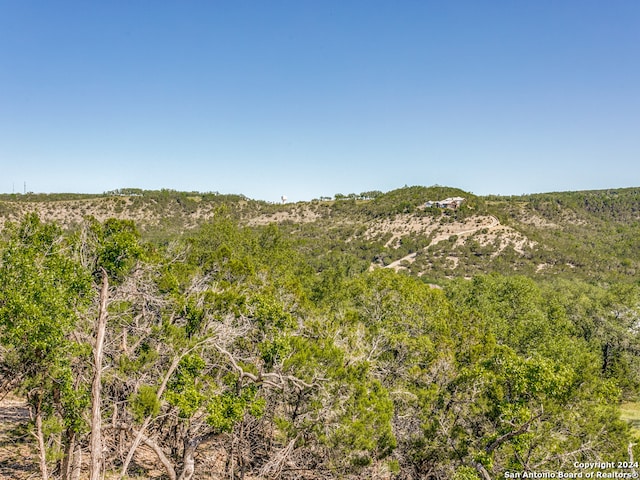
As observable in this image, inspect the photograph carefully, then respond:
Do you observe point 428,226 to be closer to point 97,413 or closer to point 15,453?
point 15,453

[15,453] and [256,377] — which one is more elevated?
[256,377]

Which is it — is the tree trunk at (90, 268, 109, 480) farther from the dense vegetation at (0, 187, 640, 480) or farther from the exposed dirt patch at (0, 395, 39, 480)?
the exposed dirt patch at (0, 395, 39, 480)

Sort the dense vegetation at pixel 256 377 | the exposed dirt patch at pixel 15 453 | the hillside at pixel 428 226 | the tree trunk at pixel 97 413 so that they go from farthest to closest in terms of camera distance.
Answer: the hillside at pixel 428 226
the exposed dirt patch at pixel 15 453
the dense vegetation at pixel 256 377
the tree trunk at pixel 97 413

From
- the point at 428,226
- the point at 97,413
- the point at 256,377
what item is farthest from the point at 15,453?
the point at 428,226

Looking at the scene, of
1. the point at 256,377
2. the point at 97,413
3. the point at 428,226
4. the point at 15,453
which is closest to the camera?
the point at 97,413

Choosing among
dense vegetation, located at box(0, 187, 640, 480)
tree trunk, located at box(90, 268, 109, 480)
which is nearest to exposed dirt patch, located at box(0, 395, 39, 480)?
dense vegetation, located at box(0, 187, 640, 480)

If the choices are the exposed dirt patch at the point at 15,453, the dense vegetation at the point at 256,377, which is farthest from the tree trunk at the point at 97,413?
the exposed dirt patch at the point at 15,453

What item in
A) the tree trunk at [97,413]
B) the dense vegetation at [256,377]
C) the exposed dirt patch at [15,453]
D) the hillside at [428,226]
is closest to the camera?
the tree trunk at [97,413]

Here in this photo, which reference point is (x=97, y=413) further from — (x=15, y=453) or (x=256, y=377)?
(x=15, y=453)

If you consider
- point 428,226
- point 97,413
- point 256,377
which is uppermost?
point 428,226

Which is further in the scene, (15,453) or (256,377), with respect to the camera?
(15,453)

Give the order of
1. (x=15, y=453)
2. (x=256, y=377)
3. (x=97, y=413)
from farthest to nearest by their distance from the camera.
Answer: (x=15, y=453)
(x=256, y=377)
(x=97, y=413)

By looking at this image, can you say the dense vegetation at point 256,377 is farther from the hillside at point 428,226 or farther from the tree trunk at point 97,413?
the hillside at point 428,226

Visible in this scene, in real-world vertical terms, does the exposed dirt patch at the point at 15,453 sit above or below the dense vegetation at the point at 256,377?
below
